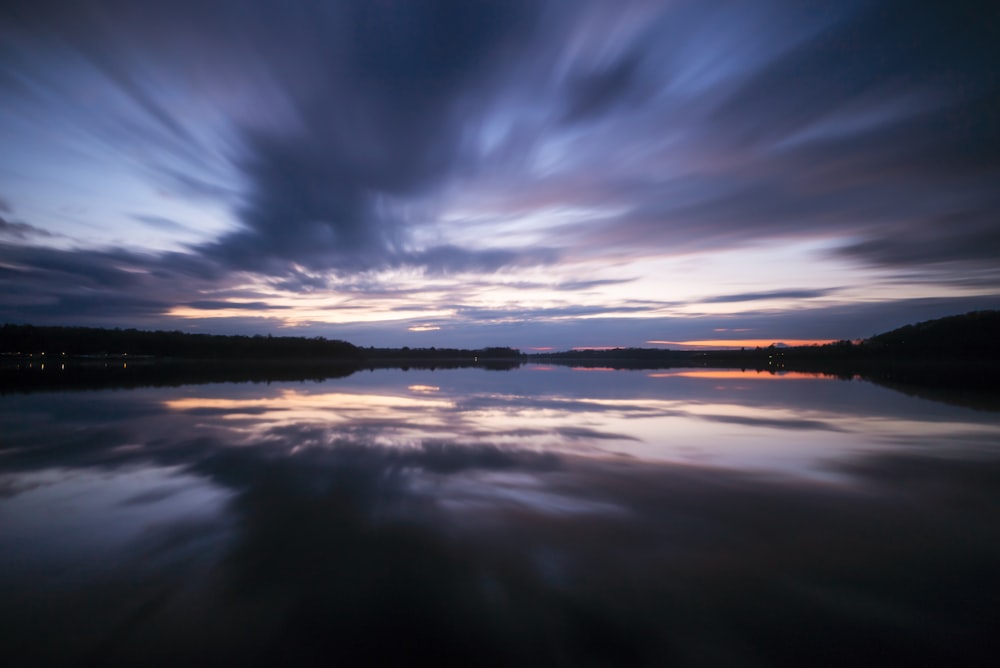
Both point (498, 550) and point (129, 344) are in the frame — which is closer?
point (498, 550)

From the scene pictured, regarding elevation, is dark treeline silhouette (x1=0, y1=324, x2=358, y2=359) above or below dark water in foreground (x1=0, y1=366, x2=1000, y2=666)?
above

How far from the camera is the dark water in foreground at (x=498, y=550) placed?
4270 millimetres

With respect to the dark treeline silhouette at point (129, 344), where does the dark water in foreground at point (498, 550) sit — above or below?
below

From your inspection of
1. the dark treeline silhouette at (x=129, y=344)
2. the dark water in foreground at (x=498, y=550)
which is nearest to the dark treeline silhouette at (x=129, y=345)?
the dark treeline silhouette at (x=129, y=344)

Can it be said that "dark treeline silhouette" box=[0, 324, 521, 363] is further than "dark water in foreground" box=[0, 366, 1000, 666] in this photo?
Yes

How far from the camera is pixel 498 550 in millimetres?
6180

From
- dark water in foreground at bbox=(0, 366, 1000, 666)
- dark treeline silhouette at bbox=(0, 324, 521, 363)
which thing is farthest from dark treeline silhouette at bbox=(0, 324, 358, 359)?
dark water in foreground at bbox=(0, 366, 1000, 666)

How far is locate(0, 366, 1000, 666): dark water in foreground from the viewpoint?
4270 millimetres

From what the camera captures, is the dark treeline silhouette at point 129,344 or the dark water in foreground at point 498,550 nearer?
the dark water in foreground at point 498,550

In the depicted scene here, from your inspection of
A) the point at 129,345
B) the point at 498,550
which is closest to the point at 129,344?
the point at 129,345

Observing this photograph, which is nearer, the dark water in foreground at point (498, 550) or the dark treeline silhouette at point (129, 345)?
the dark water in foreground at point (498, 550)

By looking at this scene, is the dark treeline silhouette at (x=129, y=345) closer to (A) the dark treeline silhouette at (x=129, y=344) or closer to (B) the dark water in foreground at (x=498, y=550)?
(A) the dark treeline silhouette at (x=129, y=344)

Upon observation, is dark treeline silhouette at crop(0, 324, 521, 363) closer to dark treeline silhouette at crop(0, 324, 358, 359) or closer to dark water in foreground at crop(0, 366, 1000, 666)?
dark treeline silhouette at crop(0, 324, 358, 359)

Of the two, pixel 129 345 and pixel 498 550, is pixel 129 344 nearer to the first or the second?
pixel 129 345
